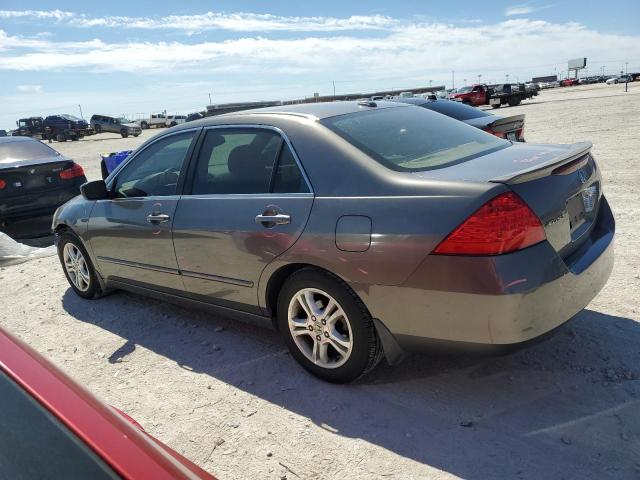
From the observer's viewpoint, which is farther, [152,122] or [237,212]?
[152,122]

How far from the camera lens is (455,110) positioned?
27.3 ft

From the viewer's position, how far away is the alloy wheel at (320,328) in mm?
3029

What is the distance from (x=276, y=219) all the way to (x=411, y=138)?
0.99 m

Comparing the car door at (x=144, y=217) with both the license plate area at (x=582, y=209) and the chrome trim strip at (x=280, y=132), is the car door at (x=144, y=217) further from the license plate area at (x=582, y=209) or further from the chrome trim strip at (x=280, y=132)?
the license plate area at (x=582, y=209)

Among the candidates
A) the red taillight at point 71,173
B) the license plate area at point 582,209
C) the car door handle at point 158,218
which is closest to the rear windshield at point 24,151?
the red taillight at point 71,173

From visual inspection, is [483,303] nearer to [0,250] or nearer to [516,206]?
[516,206]

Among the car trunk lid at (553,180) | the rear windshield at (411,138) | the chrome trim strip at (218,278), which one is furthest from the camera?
the chrome trim strip at (218,278)

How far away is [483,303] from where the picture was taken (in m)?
2.46

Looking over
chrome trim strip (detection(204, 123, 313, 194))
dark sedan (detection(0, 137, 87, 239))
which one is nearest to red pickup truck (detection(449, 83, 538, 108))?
dark sedan (detection(0, 137, 87, 239))

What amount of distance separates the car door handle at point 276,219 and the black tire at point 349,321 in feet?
1.00

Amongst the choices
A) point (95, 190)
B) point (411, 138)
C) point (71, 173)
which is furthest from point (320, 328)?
point (71, 173)

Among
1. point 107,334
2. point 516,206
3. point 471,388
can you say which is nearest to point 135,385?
point 107,334

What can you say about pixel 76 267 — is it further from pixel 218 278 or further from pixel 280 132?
pixel 280 132

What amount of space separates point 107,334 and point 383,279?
268 centimetres
